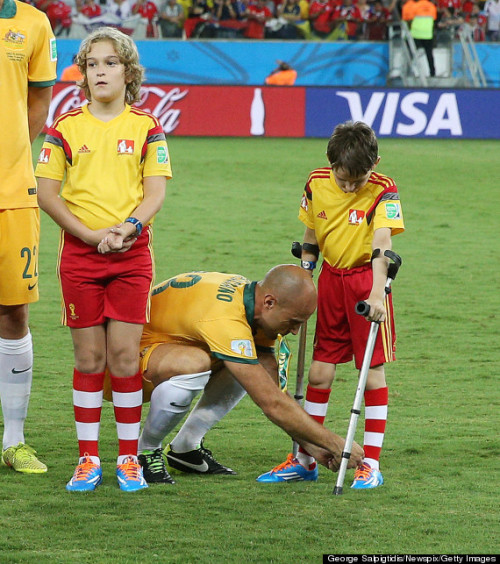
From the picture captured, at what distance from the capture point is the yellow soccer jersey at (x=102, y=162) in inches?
177

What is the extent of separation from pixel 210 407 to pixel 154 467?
40 centimetres

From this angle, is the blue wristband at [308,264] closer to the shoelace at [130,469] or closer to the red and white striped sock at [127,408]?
the red and white striped sock at [127,408]

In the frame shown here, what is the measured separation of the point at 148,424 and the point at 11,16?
1.90 metres

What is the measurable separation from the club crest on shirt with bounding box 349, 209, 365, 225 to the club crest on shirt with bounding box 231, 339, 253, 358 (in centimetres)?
82

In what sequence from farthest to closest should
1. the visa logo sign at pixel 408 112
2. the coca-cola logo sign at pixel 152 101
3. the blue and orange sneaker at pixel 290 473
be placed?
the visa logo sign at pixel 408 112, the coca-cola logo sign at pixel 152 101, the blue and orange sneaker at pixel 290 473

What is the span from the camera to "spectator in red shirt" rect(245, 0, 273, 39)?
25.2 metres

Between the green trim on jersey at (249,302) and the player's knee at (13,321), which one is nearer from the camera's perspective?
the green trim on jersey at (249,302)

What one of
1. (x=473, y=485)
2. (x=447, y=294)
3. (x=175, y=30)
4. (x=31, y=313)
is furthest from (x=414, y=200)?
(x=175, y=30)

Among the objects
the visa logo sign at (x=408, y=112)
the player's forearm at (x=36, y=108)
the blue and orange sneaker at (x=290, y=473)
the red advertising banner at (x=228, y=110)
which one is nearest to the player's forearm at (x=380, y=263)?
the blue and orange sneaker at (x=290, y=473)

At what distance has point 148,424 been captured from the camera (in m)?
4.75

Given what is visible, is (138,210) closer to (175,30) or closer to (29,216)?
(29,216)

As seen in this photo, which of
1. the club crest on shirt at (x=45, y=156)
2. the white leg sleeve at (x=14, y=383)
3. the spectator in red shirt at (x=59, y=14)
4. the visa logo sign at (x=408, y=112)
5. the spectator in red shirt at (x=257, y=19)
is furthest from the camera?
the spectator in red shirt at (x=257, y=19)

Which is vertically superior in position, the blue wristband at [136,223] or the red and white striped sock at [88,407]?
the blue wristband at [136,223]

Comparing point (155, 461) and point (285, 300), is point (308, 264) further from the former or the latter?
point (155, 461)
